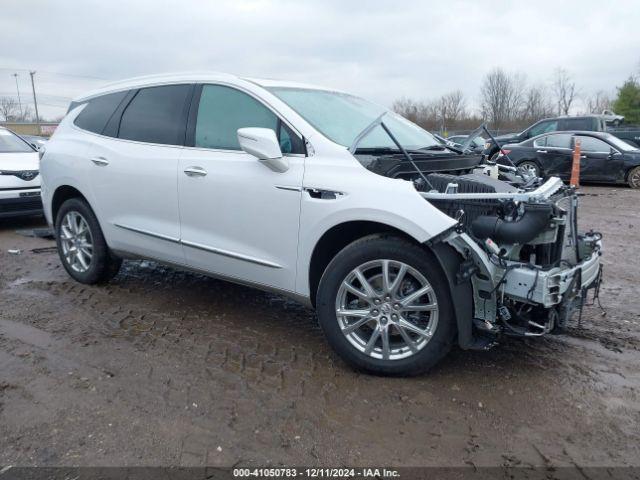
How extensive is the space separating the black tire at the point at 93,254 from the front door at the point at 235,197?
4.05 feet

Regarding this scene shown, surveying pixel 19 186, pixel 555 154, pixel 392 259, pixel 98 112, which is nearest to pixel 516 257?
pixel 392 259

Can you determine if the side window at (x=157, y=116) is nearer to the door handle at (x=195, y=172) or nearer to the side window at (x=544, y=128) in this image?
the door handle at (x=195, y=172)

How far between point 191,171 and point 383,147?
1.42 meters

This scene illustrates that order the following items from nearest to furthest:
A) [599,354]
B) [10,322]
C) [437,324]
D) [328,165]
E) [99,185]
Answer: [437,324] < [328,165] < [599,354] < [10,322] < [99,185]

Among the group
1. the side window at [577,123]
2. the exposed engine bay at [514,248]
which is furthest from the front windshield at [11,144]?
the side window at [577,123]

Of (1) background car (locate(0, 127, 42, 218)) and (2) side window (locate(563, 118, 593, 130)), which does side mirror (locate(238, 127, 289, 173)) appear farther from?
(2) side window (locate(563, 118, 593, 130))

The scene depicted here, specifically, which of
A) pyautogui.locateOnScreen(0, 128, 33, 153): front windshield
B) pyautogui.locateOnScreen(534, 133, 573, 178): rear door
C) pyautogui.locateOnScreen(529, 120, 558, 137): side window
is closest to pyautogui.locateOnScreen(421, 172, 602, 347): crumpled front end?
pyautogui.locateOnScreen(0, 128, 33, 153): front windshield

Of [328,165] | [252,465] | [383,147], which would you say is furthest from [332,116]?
[252,465]

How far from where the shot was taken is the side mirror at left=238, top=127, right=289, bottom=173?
11.3 feet

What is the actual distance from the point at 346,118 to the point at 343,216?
1.11 metres

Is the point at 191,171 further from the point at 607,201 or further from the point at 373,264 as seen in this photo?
the point at 607,201

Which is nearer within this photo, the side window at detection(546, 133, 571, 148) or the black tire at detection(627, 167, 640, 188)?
the black tire at detection(627, 167, 640, 188)

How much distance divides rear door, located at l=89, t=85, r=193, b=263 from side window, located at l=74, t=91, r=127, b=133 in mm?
120

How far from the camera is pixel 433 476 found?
2.51 metres
